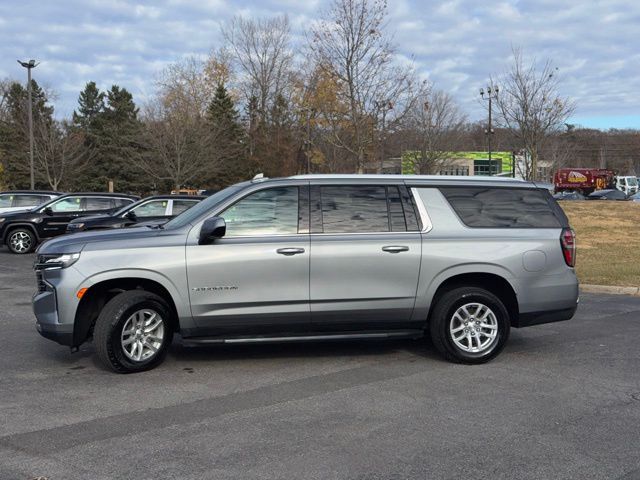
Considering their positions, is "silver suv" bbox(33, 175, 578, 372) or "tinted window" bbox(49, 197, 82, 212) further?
"tinted window" bbox(49, 197, 82, 212)

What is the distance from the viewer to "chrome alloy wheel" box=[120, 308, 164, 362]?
5.83 meters

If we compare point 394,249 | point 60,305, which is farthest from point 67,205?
point 394,249

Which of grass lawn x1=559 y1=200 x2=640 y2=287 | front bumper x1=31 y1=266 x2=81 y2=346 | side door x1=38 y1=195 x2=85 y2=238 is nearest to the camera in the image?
front bumper x1=31 y1=266 x2=81 y2=346

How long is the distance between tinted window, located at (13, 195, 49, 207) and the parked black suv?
2061 mm

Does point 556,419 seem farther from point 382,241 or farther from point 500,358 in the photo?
point 382,241

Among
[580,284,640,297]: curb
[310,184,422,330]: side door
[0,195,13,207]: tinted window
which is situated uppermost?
[0,195,13,207]: tinted window

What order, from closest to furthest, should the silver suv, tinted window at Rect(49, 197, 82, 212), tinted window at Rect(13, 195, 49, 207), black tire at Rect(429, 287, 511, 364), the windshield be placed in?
the silver suv → the windshield → black tire at Rect(429, 287, 511, 364) → tinted window at Rect(49, 197, 82, 212) → tinted window at Rect(13, 195, 49, 207)

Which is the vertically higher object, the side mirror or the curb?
the side mirror

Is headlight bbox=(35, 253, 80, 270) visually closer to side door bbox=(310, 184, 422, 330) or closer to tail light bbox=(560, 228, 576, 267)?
side door bbox=(310, 184, 422, 330)

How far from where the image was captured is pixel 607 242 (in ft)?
57.2

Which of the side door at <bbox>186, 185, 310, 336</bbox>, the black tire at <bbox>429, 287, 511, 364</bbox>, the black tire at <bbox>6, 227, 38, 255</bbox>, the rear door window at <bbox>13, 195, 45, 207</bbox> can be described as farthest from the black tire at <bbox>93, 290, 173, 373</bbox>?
the rear door window at <bbox>13, 195, 45, 207</bbox>

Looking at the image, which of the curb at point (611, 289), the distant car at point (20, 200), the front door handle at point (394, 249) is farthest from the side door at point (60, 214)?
the front door handle at point (394, 249)

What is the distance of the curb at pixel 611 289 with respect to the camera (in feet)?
35.7

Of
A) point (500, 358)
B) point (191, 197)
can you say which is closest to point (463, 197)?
point (500, 358)
